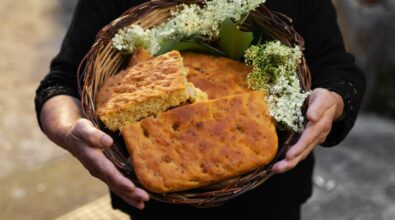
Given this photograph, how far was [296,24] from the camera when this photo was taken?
4.47ft

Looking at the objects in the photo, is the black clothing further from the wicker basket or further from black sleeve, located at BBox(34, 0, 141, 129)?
the wicker basket

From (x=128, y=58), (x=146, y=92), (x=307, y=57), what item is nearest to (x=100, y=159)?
(x=146, y=92)

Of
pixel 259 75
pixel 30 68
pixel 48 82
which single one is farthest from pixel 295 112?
pixel 30 68

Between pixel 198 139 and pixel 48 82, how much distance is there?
51 centimetres

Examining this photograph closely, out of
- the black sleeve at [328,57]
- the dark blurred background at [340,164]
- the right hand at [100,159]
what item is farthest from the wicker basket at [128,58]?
the dark blurred background at [340,164]

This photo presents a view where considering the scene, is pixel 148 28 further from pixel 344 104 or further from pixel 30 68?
pixel 30 68

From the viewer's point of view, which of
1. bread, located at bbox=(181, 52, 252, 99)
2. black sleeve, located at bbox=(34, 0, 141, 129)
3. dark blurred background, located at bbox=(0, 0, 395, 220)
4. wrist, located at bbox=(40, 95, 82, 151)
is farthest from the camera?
dark blurred background, located at bbox=(0, 0, 395, 220)

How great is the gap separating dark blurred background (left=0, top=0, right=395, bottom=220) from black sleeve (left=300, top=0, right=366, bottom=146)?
3.55 feet

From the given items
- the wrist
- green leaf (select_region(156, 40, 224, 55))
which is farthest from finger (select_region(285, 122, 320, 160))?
the wrist

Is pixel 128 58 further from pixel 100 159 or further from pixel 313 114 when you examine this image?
pixel 313 114

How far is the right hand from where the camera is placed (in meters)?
1.06

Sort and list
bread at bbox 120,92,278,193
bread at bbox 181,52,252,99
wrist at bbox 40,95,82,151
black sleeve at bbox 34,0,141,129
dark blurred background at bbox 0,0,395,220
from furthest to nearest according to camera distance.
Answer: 1. dark blurred background at bbox 0,0,395,220
2. black sleeve at bbox 34,0,141,129
3. wrist at bbox 40,95,82,151
4. bread at bbox 181,52,252,99
5. bread at bbox 120,92,278,193

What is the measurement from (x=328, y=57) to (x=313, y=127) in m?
0.29

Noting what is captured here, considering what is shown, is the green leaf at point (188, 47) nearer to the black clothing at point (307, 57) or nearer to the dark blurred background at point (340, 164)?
the black clothing at point (307, 57)
